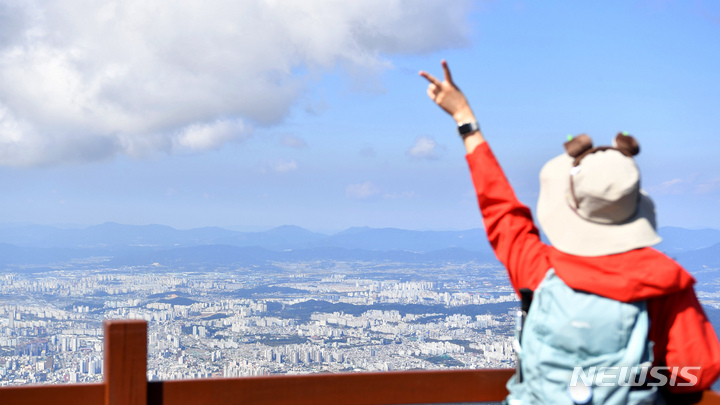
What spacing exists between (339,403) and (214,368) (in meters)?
31.2

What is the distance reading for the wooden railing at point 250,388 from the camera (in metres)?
1.88

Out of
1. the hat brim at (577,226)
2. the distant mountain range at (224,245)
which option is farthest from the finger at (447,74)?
the distant mountain range at (224,245)

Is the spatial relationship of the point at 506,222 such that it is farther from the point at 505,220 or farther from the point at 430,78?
the point at 430,78

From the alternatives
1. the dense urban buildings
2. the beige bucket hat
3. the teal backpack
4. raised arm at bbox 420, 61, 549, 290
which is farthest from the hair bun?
the dense urban buildings

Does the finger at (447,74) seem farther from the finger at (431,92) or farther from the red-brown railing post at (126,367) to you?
the red-brown railing post at (126,367)

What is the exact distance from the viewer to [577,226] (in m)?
1.68

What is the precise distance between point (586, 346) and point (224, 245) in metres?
108

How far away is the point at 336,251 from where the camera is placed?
347 ft

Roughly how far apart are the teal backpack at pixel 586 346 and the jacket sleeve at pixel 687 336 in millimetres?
71

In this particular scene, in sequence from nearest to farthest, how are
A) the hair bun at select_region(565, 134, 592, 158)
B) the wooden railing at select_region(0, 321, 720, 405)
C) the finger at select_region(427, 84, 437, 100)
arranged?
1. the hair bun at select_region(565, 134, 592, 158)
2. the wooden railing at select_region(0, 321, 720, 405)
3. the finger at select_region(427, 84, 437, 100)

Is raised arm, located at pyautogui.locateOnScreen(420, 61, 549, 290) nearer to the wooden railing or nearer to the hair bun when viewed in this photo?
the hair bun

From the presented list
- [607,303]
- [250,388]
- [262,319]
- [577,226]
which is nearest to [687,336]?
[607,303]

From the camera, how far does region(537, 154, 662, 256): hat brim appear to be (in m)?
1.62

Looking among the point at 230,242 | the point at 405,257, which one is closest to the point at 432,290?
the point at 405,257
